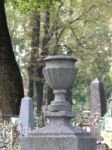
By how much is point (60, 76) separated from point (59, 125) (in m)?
0.85

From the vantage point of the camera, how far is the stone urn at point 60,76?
976 centimetres

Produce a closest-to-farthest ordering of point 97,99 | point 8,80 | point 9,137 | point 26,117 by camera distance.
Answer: point 9,137 < point 26,117 < point 8,80 < point 97,99

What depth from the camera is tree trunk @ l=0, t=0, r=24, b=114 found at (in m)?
18.8

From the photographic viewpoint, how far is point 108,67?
144 feet

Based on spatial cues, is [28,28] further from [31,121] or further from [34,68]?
[31,121]

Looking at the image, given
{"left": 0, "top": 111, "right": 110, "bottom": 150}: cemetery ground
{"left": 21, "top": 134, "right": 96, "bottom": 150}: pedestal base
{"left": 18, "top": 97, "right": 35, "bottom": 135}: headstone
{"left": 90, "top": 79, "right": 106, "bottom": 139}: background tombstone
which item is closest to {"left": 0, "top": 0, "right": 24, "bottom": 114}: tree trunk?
{"left": 18, "top": 97, "right": 35, "bottom": 135}: headstone

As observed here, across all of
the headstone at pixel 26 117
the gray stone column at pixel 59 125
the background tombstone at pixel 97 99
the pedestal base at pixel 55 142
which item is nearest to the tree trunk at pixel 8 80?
the headstone at pixel 26 117

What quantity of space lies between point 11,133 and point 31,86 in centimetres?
1925

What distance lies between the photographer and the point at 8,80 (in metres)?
19.0

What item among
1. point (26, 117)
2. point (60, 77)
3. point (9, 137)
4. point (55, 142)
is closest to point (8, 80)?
point (26, 117)

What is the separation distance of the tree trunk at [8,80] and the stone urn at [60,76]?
29.4 ft

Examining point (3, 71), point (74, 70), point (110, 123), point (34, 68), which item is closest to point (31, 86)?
point (34, 68)

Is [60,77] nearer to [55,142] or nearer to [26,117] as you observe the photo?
[55,142]

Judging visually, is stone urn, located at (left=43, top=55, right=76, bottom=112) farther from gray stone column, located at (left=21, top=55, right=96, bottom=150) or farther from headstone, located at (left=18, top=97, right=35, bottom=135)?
headstone, located at (left=18, top=97, right=35, bottom=135)
